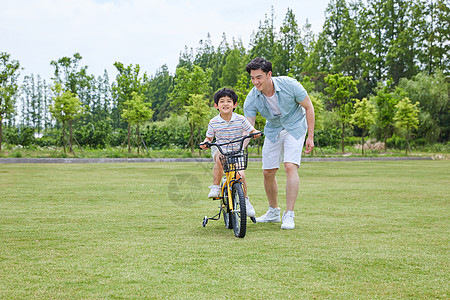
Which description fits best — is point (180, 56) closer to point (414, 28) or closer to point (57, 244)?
point (414, 28)

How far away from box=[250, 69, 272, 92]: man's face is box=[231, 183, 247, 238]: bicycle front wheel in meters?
1.24

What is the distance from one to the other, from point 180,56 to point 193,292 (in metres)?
84.8

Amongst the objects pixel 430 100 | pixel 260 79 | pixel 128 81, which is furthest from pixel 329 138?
pixel 260 79

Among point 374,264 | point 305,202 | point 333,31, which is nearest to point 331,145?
point 333,31

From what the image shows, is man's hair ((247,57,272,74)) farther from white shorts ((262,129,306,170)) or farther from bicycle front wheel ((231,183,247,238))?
bicycle front wheel ((231,183,247,238))

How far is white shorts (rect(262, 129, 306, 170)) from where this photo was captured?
5.26 meters

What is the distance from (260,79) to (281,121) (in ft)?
2.01

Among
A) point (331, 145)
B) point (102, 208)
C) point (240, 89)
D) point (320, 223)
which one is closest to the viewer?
point (320, 223)

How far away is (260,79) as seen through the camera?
→ 510 centimetres

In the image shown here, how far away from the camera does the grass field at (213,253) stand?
284cm

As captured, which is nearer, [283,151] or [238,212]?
[238,212]

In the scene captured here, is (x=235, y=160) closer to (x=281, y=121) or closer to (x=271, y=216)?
(x=281, y=121)

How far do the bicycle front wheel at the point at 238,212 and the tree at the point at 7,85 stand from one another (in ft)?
74.4

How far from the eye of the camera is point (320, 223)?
5359 millimetres
